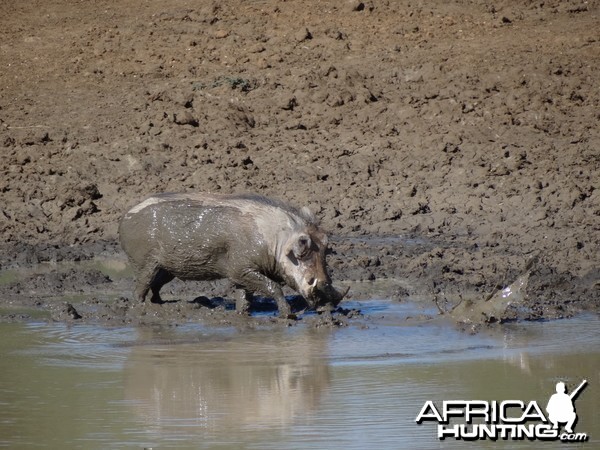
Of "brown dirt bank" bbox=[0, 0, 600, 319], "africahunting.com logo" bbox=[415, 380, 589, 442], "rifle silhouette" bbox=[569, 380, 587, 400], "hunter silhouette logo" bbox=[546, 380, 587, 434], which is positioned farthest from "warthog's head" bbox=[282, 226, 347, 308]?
"hunter silhouette logo" bbox=[546, 380, 587, 434]

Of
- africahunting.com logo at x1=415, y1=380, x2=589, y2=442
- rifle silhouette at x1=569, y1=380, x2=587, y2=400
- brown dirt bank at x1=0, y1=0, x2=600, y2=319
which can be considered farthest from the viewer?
brown dirt bank at x1=0, y1=0, x2=600, y2=319

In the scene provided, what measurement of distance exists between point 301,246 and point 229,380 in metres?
2.45

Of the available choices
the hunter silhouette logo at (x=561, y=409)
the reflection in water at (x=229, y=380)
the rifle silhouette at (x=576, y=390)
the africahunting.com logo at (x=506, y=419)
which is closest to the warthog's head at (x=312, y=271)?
the reflection in water at (x=229, y=380)

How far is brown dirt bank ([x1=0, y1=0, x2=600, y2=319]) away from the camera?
1378 centimetres

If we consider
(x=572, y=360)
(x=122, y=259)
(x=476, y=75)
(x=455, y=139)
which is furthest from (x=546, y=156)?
(x=572, y=360)

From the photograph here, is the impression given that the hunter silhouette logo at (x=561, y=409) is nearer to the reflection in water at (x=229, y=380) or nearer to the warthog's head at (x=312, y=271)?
the reflection in water at (x=229, y=380)

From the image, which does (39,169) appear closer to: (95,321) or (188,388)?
(95,321)

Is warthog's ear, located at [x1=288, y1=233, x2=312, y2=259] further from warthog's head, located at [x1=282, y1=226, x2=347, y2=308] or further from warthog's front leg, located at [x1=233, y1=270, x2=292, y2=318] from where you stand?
warthog's front leg, located at [x1=233, y1=270, x2=292, y2=318]

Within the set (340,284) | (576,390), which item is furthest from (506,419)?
(340,284)

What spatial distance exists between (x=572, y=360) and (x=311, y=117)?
833 centimetres

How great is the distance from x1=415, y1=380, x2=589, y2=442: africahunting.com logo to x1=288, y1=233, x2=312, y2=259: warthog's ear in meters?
3.29

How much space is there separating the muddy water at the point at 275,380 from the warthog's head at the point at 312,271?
44 centimetres

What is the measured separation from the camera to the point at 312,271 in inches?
456

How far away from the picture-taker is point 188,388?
8.92m
